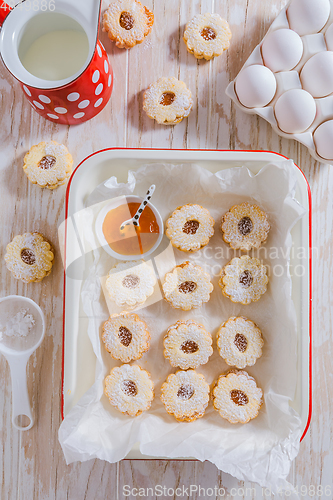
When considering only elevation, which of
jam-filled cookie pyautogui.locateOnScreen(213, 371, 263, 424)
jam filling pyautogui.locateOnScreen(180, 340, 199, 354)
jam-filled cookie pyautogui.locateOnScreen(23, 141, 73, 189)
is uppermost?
jam-filled cookie pyautogui.locateOnScreen(23, 141, 73, 189)

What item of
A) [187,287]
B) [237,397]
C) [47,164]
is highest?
[47,164]

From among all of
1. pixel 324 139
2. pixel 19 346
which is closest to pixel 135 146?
pixel 324 139

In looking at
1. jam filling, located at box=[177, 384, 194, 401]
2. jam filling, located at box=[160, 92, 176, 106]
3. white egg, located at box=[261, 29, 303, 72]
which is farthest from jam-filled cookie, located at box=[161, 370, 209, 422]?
white egg, located at box=[261, 29, 303, 72]

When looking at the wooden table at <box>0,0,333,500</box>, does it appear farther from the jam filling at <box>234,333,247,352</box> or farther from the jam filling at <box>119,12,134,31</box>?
the jam filling at <box>234,333,247,352</box>

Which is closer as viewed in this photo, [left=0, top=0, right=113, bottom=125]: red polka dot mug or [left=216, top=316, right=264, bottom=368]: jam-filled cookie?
[left=0, top=0, right=113, bottom=125]: red polka dot mug

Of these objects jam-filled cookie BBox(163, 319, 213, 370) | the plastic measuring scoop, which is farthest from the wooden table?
jam-filled cookie BBox(163, 319, 213, 370)

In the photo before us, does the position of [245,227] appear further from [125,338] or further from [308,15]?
[308,15]

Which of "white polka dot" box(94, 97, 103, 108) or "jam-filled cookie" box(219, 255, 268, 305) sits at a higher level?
"white polka dot" box(94, 97, 103, 108)
